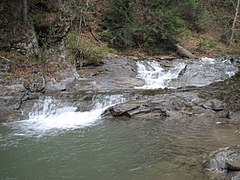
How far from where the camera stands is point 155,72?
16969mm

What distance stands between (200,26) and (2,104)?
17.0 metres

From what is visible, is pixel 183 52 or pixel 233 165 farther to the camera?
pixel 183 52

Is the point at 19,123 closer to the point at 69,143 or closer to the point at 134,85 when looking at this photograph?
the point at 69,143

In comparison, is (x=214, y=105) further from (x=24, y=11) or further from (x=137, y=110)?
(x=24, y=11)

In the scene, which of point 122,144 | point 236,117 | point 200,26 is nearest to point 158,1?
point 200,26

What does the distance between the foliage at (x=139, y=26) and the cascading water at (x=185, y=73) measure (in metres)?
3.15

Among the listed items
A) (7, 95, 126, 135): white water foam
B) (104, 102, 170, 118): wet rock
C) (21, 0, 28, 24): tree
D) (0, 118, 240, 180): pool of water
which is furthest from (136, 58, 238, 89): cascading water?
(21, 0, 28, 24): tree

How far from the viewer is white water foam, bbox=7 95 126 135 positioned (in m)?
10.1

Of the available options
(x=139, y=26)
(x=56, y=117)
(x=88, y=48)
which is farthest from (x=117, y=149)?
(x=139, y=26)

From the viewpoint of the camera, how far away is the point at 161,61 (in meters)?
18.2

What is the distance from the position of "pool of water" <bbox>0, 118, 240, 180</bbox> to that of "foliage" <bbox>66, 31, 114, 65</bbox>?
7093mm

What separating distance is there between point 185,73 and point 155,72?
4.83 ft

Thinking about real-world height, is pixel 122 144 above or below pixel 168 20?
below

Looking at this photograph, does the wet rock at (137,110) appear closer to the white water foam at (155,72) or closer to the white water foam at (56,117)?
the white water foam at (56,117)
